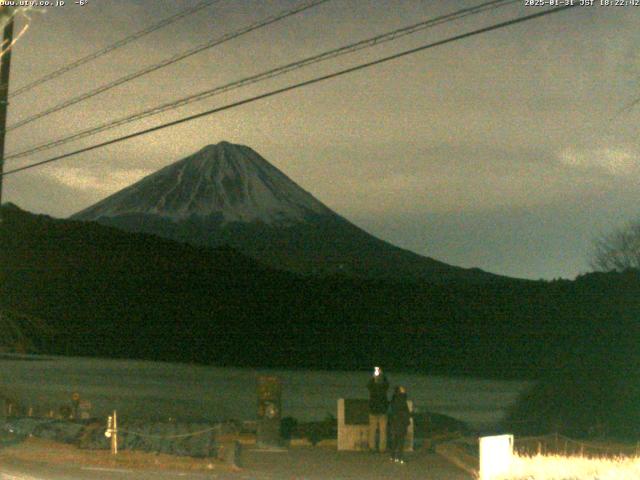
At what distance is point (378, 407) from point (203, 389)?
44541mm

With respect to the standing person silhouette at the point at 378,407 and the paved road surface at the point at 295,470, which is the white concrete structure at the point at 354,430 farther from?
the paved road surface at the point at 295,470

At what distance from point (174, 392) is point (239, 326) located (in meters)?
29.0

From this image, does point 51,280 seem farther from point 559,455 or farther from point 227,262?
point 559,455

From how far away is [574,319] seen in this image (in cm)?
4116

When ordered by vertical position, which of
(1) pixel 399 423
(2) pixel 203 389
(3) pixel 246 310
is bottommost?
(2) pixel 203 389

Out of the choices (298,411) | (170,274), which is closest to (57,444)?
(298,411)

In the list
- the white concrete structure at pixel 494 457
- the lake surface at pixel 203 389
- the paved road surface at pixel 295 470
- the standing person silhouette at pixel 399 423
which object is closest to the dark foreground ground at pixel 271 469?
the paved road surface at pixel 295 470

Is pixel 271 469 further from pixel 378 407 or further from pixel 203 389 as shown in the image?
pixel 203 389

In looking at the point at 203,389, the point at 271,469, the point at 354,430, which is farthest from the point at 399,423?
the point at 203,389

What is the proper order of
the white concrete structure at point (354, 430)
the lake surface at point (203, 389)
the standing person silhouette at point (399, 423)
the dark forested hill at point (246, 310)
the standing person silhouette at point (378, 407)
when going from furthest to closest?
the dark forested hill at point (246, 310) → the lake surface at point (203, 389) → the white concrete structure at point (354, 430) → the standing person silhouette at point (378, 407) → the standing person silhouette at point (399, 423)

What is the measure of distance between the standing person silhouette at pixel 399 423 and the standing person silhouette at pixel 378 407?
45 cm

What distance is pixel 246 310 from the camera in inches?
3600

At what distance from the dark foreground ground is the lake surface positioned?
21946 millimetres

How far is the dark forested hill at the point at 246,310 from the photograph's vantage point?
6500cm
